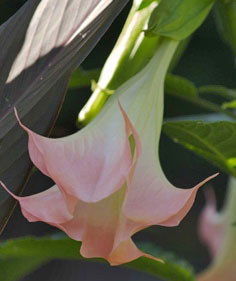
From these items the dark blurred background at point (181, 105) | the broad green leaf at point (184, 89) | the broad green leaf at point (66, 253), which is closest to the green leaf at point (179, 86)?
the broad green leaf at point (184, 89)

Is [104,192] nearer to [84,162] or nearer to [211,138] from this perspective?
[84,162]

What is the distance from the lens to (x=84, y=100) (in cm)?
118

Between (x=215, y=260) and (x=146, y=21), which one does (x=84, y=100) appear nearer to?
(x=215, y=260)

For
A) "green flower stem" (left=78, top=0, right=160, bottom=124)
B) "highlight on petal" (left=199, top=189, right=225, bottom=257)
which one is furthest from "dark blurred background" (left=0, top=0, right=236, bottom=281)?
"green flower stem" (left=78, top=0, right=160, bottom=124)

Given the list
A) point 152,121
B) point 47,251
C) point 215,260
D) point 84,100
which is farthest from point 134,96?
point 84,100

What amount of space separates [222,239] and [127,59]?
1.01ft

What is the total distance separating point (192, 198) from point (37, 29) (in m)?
0.11

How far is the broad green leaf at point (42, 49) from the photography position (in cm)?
32

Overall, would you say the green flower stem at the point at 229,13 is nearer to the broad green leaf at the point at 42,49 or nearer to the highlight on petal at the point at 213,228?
the broad green leaf at the point at 42,49

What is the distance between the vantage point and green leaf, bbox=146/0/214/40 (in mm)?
352

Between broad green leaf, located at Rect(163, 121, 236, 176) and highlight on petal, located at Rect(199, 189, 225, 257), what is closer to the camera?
broad green leaf, located at Rect(163, 121, 236, 176)

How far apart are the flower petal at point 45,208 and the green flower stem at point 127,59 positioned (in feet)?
0.25

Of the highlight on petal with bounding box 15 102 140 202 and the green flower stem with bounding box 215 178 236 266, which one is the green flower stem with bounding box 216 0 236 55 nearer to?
the highlight on petal with bounding box 15 102 140 202

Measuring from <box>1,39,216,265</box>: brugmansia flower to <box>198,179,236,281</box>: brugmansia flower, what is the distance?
0.29m
